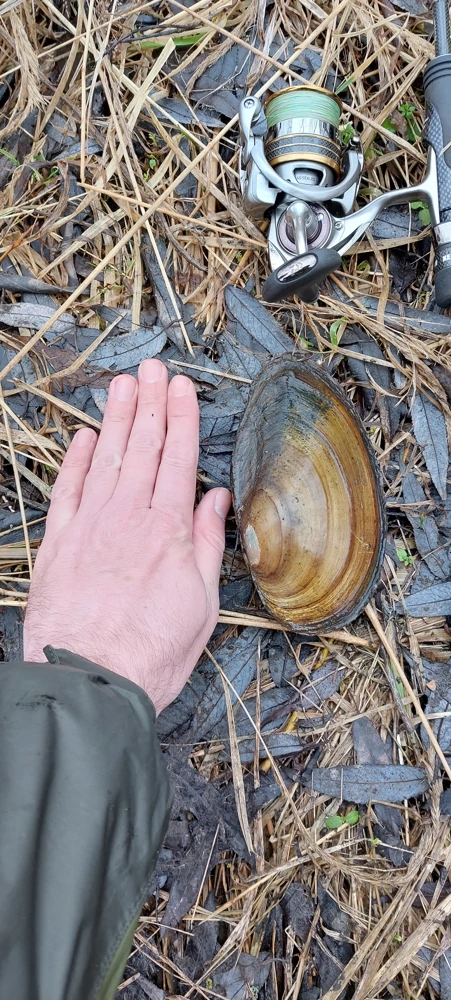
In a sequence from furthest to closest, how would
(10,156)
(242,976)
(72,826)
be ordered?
(10,156) < (242,976) < (72,826)

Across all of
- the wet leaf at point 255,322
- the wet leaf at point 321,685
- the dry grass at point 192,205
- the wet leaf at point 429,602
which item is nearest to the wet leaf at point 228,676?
the dry grass at point 192,205

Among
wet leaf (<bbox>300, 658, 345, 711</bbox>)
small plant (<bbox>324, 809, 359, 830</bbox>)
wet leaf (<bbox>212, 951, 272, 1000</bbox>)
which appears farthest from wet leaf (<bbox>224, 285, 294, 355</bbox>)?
wet leaf (<bbox>212, 951, 272, 1000</bbox>)

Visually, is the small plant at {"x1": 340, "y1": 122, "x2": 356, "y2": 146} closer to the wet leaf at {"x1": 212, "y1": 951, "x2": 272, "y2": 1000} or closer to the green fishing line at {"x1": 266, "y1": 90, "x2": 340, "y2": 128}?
the green fishing line at {"x1": 266, "y1": 90, "x2": 340, "y2": 128}

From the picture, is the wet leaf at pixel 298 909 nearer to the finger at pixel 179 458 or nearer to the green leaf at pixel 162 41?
the finger at pixel 179 458

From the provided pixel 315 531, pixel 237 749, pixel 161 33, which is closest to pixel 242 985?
pixel 237 749

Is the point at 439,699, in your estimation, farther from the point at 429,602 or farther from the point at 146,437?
the point at 146,437

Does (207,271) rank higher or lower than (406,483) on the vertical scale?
higher

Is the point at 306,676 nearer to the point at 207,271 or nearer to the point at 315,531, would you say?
the point at 315,531

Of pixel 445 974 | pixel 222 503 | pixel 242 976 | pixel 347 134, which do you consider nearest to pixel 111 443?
pixel 222 503
